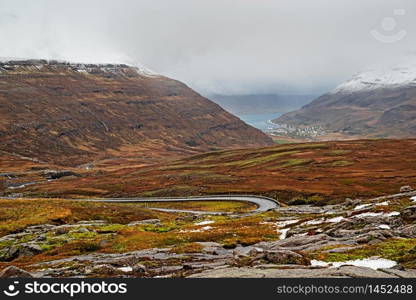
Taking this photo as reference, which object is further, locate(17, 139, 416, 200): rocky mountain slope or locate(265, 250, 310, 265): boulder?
locate(17, 139, 416, 200): rocky mountain slope

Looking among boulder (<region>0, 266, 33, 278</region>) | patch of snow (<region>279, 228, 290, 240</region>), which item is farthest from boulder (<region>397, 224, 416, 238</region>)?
boulder (<region>0, 266, 33, 278</region>)

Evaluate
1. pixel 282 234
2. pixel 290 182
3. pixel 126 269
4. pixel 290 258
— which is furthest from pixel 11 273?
pixel 290 182

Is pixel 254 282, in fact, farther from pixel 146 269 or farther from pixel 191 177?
pixel 191 177

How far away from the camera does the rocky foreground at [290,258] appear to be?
70.3 feet

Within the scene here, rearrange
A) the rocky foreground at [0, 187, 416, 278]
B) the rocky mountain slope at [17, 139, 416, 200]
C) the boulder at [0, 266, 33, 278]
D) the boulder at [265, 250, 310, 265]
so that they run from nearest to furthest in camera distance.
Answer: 1. the rocky foreground at [0, 187, 416, 278]
2. the boulder at [0, 266, 33, 278]
3. the boulder at [265, 250, 310, 265]
4. the rocky mountain slope at [17, 139, 416, 200]

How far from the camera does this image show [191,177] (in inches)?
7042

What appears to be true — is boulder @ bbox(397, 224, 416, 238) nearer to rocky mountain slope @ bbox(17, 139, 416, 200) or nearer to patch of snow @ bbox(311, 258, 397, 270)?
patch of snow @ bbox(311, 258, 397, 270)

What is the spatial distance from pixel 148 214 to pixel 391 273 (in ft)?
259

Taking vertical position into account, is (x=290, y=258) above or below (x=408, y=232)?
above

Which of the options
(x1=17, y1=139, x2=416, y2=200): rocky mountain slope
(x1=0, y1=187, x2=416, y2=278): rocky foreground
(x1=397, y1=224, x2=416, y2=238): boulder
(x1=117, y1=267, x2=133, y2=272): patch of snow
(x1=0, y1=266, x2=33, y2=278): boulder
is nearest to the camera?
(x1=0, y1=187, x2=416, y2=278): rocky foreground

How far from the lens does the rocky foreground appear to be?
21438 millimetres

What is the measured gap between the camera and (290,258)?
25.7 m

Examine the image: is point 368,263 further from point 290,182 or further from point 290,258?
point 290,182

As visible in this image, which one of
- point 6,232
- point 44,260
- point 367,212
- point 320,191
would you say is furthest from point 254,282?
point 320,191
